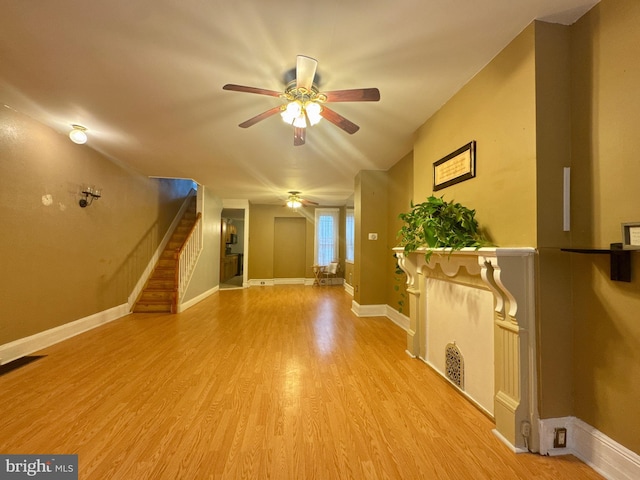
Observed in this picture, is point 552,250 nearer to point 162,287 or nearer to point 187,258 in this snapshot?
point 187,258

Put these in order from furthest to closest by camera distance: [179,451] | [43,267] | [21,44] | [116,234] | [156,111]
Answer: [116,234] → [43,267] → [156,111] → [21,44] → [179,451]

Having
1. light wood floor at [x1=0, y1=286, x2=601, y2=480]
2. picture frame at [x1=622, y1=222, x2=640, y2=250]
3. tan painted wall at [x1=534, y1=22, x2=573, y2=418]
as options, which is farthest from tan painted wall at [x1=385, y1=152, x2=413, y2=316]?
picture frame at [x1=622, y1=222, x2=640, y2=250]

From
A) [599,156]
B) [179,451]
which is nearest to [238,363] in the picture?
[179,451]

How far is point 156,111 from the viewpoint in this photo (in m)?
2.46

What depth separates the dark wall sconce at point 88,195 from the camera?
10.9 ft

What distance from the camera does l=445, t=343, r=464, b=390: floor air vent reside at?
1.99 m

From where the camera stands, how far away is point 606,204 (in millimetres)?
1302

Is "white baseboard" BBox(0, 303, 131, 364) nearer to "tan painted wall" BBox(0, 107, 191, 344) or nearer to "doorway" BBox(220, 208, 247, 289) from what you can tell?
"tan painted wall" BBox(0, 107, 191, 344)

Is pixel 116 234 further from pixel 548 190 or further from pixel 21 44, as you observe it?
pixel 548 190

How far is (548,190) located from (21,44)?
11.2 ft

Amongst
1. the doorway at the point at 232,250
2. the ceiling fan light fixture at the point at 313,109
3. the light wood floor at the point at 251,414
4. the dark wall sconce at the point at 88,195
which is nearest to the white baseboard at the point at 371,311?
the light wood floor at the point at 251,414

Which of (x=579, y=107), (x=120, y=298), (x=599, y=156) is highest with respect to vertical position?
(x=579, y=107)

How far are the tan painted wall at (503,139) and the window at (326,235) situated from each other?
578 cm

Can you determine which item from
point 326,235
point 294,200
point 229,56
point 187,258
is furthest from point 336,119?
point 326,235
